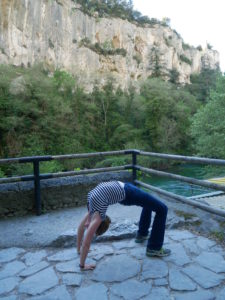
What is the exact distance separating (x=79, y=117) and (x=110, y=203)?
107 feet

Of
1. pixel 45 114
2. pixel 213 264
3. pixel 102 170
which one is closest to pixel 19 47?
pixel 45 114

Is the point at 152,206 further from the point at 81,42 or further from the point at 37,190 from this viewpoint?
the point at 81,42

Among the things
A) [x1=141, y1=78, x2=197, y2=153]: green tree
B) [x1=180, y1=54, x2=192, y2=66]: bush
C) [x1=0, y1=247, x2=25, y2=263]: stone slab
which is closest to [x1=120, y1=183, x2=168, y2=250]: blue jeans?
[x1=0, y1=247, x2=25, y2=263]: stone slab

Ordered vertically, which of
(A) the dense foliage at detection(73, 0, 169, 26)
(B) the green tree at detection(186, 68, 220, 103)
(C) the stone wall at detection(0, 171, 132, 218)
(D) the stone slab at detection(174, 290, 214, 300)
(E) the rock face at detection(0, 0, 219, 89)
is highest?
(A) the dense foliage at detection(73, 0, 169, 26)

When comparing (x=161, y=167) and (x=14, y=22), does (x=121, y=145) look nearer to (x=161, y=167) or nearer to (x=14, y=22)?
(x=161, y=167)

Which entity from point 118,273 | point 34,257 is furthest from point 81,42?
point 118,273

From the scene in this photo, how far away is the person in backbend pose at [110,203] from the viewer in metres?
2.50

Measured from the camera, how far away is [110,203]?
2.52 m

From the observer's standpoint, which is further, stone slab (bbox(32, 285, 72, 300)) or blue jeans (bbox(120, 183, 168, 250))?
blue jeans (bbox(120, 183, 168, 250))

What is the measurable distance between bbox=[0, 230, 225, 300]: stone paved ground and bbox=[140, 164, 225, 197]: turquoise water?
8.82 m

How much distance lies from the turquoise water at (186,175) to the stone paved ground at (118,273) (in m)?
8.82

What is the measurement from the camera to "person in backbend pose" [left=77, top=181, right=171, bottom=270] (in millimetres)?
2498

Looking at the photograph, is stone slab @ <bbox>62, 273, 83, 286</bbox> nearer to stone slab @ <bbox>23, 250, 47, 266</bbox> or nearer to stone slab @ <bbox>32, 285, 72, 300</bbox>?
stone slab @ <bbox>32, 285, 72, 300</bbox>

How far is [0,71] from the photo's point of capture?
2691 centimetres
